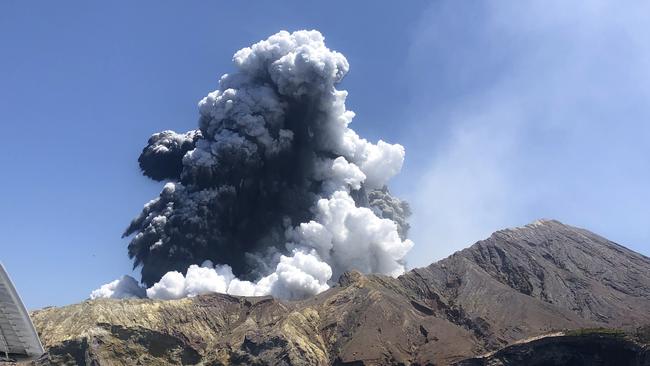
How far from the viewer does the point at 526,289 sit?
174375 millimetres

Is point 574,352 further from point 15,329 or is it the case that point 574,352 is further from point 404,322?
point 15,329

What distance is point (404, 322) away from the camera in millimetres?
151125

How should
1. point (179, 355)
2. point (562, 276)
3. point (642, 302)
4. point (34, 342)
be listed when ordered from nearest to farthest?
1. point (34, 342)
2. point (179, 355)
3. point (642, 302)
4. point (562, 276)

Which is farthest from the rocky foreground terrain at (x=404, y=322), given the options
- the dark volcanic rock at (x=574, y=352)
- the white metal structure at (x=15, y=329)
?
the white metal structure at (x=15, y=329)

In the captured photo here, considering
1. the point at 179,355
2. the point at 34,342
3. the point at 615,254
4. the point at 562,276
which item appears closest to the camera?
the point at 34,342

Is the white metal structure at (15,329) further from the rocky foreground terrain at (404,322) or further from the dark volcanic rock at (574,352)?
the dark volcanic rock at (574,352)

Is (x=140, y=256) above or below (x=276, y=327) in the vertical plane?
above

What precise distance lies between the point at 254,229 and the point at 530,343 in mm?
93340

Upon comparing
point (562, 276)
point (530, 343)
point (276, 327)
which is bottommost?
point (530, 343)

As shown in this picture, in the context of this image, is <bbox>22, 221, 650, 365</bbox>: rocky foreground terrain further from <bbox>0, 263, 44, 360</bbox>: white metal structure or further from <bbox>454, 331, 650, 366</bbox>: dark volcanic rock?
<bbox>0, 263, 44, 360</bbox>: white metal structure

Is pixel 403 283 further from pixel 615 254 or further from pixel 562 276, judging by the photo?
pixel 615 254

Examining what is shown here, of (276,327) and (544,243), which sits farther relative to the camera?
(544,243)

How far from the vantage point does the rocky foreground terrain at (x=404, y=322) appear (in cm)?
13200

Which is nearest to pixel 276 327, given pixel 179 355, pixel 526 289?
pixel 179 355
